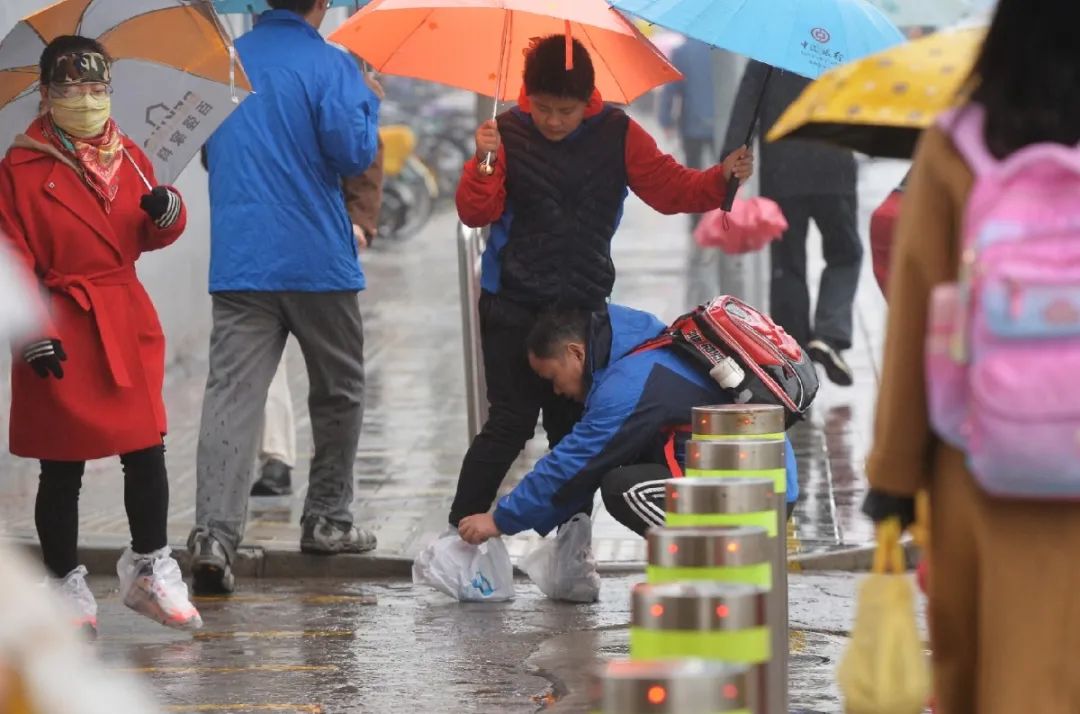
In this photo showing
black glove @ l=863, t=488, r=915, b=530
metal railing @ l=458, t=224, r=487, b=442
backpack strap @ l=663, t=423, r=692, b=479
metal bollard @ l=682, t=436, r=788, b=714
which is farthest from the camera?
metal railing @ l=458, t=224, r=487, b=442

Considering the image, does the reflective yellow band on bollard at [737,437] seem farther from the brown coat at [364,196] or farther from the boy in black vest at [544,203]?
the brown coat at [364,196]

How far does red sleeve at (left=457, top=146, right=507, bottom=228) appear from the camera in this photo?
7312 mm

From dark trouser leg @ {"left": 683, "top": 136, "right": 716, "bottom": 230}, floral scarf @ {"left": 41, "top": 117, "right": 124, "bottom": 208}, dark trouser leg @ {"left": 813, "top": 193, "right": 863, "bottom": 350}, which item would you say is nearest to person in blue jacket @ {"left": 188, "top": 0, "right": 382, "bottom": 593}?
floral scarf @ {"left": 41, "top": 117, "right": 124, "bottom": 208}

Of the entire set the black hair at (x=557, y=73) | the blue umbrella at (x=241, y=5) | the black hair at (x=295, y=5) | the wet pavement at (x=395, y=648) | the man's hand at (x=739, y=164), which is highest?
the blue umbrella at (x=241, y=5)

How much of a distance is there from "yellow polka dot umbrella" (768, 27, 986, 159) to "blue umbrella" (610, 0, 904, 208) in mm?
2848

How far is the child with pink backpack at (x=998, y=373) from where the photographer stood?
347 centimetres

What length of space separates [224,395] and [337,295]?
544 millimetres

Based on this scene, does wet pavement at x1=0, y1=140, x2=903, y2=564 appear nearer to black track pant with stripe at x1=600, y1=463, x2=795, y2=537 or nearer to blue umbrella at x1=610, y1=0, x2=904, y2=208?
black track pant with stripe at x1=600, y1=463, x2=795, y2=537

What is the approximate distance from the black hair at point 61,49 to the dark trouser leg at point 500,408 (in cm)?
161

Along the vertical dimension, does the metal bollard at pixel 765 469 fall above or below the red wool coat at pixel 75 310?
below

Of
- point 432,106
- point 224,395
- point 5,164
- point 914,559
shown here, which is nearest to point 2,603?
point 5,164

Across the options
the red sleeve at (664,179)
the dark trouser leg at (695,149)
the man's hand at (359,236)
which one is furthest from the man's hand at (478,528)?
the dark trouser leg at (695,149)

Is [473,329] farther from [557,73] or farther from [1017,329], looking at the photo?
[1017,329]

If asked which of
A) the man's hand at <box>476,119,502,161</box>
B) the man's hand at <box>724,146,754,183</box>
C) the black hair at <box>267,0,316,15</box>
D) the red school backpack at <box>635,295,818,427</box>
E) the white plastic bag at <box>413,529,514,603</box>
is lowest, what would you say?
the white plastic bag at <box>413,529,514,603</box>
